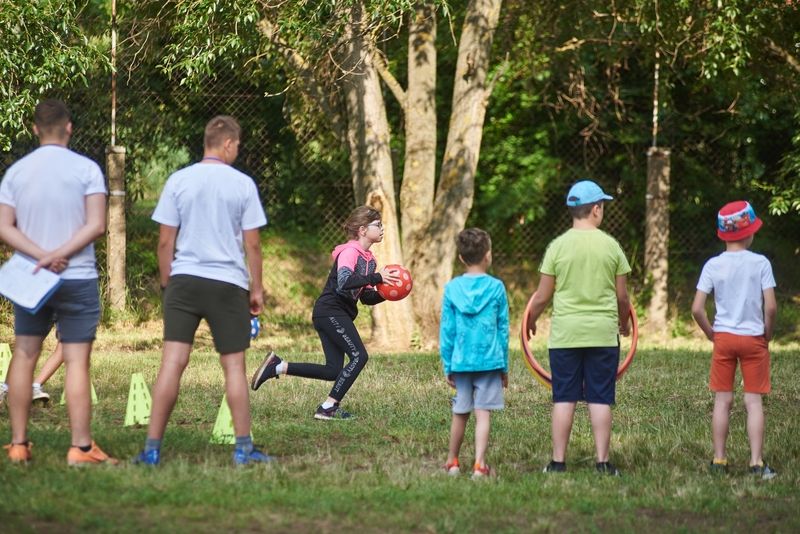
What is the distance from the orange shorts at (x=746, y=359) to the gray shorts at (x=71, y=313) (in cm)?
353

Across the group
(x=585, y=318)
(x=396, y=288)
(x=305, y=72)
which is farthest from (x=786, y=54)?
(x=585, y=318)

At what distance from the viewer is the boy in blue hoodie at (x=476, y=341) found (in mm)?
6242

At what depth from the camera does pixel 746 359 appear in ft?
21.7

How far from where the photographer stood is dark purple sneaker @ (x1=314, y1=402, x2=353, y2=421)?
8.16 m

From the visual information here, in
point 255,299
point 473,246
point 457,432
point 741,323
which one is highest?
point 473,246

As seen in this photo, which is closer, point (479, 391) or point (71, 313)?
point (71, 313)

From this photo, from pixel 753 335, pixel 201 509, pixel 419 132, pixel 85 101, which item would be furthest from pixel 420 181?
pixel 201 509

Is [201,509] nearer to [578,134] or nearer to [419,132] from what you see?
[419,132]

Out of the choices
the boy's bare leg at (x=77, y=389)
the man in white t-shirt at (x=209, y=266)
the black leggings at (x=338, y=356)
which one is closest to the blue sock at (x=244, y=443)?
the man in white t-shirt at (x=209, y=266)

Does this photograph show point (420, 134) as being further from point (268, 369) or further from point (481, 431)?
point (481, 431)

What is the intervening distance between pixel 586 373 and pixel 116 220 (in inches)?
346

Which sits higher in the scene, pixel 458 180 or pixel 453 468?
pixel 458 180

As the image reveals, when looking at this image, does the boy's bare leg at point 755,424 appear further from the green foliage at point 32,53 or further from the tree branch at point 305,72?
the green foliage at point 32,53

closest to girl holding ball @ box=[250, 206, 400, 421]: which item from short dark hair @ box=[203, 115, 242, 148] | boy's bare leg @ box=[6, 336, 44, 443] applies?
short dark hair @ box=[203, 115, 242, 148]
